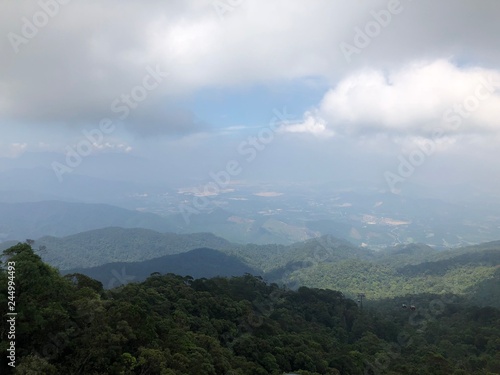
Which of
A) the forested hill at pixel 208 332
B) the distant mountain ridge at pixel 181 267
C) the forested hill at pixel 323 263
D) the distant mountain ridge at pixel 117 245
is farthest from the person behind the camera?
the distant mountain ridge at pixel 117 245

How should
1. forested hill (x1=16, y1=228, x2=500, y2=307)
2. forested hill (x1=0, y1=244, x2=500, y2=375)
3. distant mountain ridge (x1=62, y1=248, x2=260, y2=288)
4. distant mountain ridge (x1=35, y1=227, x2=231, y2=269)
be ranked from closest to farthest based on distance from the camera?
forested hill (x1=0, y1=244, x2=500, y2=375) < forested hill (x1=16, y1=228, x2=500, y2=307) < distant mountain ridge (x1=62, y1=248, x2=260, y2=288) < distant mountain ridge (x1=35, y1=227, x2=231, y2=269)

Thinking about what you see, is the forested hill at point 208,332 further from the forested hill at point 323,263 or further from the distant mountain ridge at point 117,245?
the distant mountain ridge at point 117,245

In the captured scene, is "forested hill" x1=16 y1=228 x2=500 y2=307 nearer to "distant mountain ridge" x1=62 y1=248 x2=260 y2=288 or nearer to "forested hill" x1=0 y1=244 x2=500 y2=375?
"distant mountain ridge" x1=62 y1=248 x2=260 y2=288

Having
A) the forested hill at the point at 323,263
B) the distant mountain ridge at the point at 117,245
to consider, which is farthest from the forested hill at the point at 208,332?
the distant mountain ridge at the point at 117,245

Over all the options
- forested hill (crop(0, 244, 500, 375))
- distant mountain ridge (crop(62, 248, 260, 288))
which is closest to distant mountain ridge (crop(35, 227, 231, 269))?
distant mountain ridge (crop(62, 248, 260, 288))

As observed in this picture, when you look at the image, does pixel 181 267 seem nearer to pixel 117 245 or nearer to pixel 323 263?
pixel 323 263

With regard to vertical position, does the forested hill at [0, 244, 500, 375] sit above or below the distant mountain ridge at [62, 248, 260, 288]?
above

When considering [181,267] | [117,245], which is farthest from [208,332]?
[117,245]

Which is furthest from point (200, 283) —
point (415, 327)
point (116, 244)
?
point (116, 244)
